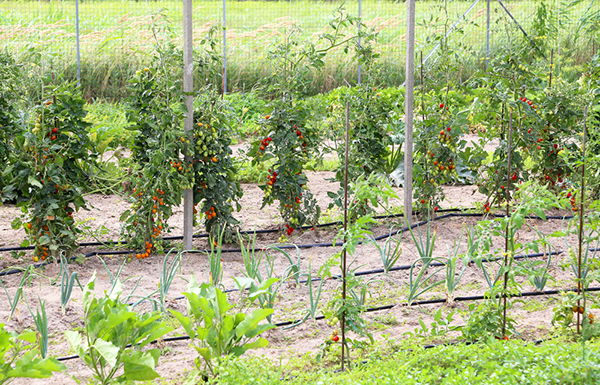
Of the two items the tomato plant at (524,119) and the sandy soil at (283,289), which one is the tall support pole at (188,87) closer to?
the sandy soil at (283,289)

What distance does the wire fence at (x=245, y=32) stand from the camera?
27.6ft

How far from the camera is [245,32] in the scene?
9.70 meters

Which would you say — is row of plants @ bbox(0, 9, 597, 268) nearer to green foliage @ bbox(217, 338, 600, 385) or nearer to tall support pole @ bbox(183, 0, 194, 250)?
tall support pole @ bbox(183, 0, 194, 250)

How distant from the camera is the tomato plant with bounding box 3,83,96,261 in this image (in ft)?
11.3

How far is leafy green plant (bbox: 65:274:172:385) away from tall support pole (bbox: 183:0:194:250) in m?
1.60

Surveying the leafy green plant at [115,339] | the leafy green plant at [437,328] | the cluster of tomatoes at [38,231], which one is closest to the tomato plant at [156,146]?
the cluster of tomatoes at [38,231]

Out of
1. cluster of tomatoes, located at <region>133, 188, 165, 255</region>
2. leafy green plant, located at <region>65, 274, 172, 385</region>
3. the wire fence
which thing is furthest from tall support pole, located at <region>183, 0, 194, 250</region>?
the wire fence

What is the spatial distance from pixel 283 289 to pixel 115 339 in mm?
1304

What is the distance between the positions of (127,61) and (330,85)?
3423 mm

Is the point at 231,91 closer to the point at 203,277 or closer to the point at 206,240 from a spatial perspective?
the point at 206,240

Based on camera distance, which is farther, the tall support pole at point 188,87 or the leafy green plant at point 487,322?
the tall support pole at point 188,87

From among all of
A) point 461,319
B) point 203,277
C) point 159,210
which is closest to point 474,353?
point 461,319

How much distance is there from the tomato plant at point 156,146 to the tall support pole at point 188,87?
0.17 feet

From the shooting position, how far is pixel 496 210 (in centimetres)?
474
